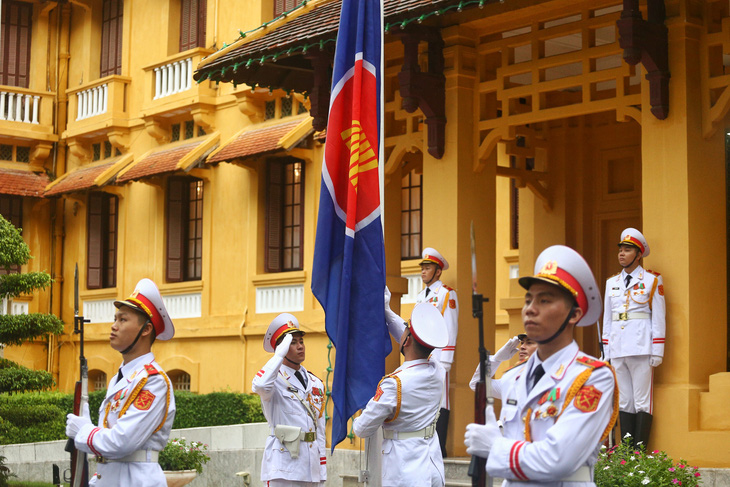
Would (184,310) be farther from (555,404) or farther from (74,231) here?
(555,404)

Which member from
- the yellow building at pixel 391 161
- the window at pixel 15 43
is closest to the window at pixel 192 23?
the yellow building at pixel 391 161

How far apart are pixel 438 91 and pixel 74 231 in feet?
54.0

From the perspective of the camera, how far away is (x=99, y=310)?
90.5 ft

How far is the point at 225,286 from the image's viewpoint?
23969 mm

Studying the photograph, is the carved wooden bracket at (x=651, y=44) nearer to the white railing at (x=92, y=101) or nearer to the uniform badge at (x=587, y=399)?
the uniform badge at (x=587, y=399)

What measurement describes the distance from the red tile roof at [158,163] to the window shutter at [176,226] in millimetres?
794

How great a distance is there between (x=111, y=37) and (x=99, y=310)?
21.9 feet

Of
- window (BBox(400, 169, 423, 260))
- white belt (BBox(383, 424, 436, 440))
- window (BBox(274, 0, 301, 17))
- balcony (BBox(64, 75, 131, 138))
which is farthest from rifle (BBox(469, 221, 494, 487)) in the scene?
balcony (BBox(64, 75, 131, 138))

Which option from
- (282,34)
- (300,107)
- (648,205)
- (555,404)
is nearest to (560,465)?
(555,404)

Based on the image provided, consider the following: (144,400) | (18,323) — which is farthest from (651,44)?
(18,323)

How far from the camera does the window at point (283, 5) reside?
2333 cm

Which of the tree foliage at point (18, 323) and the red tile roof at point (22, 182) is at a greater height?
the red tile roof at point (22, 182)

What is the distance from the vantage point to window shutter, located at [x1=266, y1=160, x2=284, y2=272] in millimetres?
23344

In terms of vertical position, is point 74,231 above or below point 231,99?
below
